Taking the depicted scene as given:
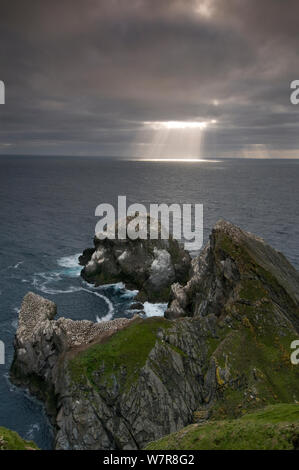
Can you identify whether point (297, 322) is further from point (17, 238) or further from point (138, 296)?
point (17, 238)

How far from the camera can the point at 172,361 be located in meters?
30.1

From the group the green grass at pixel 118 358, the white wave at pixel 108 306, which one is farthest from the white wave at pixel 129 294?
the green grass at pixel 118 358

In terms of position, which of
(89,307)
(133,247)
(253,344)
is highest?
(133,247)

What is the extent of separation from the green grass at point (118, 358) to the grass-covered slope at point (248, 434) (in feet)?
27.3

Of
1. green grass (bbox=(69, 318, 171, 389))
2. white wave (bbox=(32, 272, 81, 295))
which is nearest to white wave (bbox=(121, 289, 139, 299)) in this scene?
white wave (bbox=(32, 272, 81, 295))

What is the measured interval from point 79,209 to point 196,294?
328 feet

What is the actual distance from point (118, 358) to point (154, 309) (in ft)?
82.7

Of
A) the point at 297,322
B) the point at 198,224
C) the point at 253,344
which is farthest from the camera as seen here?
the point at 198,224

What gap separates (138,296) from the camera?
57875 millimetres

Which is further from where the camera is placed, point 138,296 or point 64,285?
point 64,285

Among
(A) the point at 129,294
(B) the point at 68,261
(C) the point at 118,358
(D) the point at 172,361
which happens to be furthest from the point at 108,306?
(D) the point at 172,361

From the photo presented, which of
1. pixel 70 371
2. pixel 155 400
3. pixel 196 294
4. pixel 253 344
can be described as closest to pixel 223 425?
pixel 155 400

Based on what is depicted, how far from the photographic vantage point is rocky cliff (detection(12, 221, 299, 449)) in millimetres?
27250

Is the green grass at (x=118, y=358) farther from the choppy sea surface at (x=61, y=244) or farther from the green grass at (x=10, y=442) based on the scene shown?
the green grass at (x=10, y=442)
